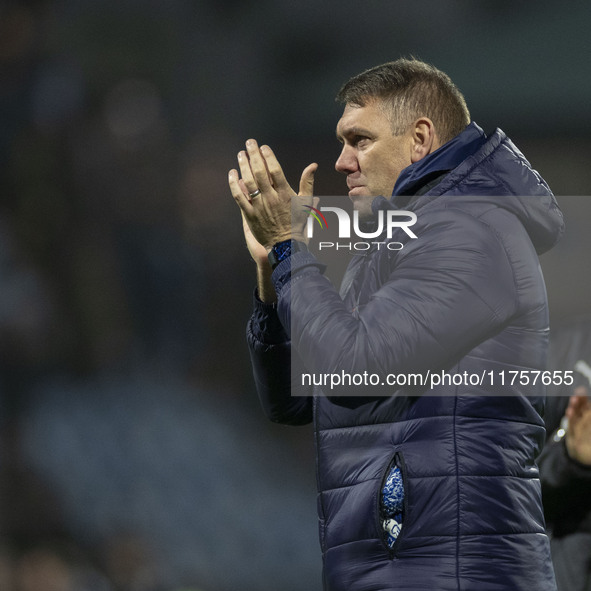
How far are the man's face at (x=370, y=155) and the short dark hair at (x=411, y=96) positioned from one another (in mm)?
17

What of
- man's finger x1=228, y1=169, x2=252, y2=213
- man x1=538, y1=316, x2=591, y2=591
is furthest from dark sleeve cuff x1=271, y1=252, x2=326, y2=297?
man x1=538, y1=316, x2=591, y2=591

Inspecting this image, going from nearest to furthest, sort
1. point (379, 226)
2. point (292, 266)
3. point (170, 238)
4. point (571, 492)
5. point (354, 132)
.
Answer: point (292, 266) → point (379, 226) → point (354, 132) → point (571, 492) → point (170, 238)

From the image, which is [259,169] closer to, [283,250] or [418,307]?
[283,250]

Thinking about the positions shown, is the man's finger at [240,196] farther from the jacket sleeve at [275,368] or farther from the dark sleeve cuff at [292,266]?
the jacket sleeve at [275,368]

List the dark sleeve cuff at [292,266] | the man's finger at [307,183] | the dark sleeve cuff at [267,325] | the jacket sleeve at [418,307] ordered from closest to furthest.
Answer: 1. the jacket sleeve at [418,307]
2. the dark sleeve cuff at [292,266]
3. the man's finger at [307,183]
4. the dark sleeve cuff at [267,325]

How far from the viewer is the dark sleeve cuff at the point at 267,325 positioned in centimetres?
167

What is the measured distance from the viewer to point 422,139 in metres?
1.60

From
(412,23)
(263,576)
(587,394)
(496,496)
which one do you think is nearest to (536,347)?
(496,496)

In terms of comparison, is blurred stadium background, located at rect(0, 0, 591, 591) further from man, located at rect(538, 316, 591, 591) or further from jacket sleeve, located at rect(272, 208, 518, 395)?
jacket sleeve, located at rect(272, 208, 518, 395)

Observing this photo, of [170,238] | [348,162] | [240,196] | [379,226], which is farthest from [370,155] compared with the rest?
[170,238]

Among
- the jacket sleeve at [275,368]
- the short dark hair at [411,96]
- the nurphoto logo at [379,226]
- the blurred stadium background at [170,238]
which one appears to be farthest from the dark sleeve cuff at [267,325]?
the blurred stadium background at [170,238]

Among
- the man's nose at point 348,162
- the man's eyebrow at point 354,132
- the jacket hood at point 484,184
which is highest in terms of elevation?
the man's eyebrow at point 354,132

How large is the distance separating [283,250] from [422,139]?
1.14 ft

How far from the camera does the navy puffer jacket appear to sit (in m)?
1.30
